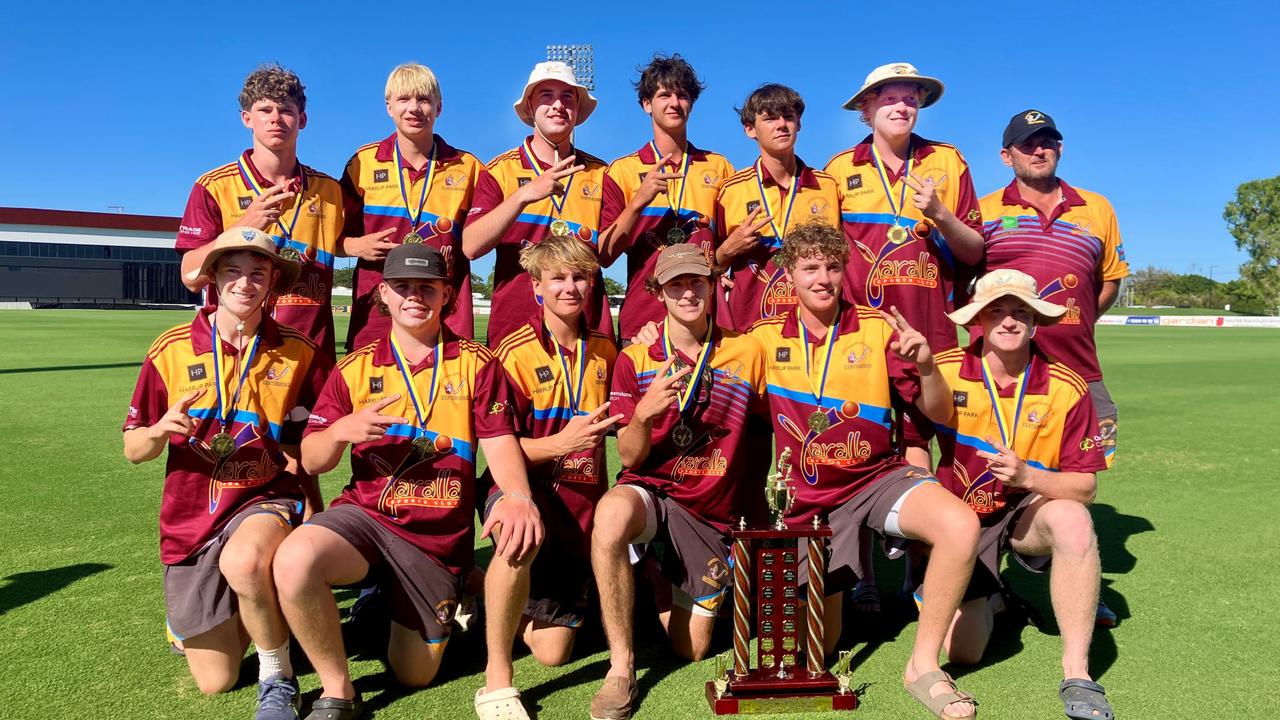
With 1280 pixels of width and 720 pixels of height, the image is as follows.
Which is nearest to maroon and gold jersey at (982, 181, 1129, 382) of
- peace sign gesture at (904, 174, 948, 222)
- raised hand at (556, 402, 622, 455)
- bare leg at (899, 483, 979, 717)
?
peace sign gesture at (904, 174, 948, 222)

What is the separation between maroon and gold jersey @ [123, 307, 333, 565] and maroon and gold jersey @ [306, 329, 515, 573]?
1.02ft

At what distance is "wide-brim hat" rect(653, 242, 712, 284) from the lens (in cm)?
416

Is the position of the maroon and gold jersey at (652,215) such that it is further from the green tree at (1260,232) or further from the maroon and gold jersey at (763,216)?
the green tree at (1260,232)

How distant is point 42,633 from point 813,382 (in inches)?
155

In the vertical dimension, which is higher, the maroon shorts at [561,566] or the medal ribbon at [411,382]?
the medal ribbon at [411,382]

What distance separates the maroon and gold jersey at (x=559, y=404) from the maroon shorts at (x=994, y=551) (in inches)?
73.2

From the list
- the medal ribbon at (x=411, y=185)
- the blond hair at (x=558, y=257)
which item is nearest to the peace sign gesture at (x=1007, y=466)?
the blond hair at (x=558, y=257)

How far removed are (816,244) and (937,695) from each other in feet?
6.58

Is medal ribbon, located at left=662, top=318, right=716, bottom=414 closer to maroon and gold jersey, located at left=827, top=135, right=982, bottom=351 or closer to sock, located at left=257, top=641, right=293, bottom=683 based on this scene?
maroon and gold jersey, located at left=827, top=135, right=982, bottom=351

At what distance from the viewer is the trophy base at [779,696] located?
12.1ft

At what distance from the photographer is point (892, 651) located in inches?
173

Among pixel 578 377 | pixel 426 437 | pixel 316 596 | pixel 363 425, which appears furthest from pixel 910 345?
pixel 316 596

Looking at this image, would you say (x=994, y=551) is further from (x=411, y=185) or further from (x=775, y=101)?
(x=411, y=185)

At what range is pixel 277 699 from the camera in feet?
11.9
